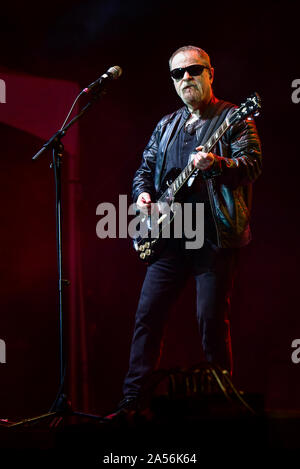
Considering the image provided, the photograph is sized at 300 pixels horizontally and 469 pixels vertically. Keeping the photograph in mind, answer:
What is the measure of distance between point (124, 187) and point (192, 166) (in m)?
1.21

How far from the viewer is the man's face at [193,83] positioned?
3.02 m

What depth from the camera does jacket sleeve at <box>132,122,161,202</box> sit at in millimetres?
3213

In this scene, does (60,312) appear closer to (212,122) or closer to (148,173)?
(148,173)

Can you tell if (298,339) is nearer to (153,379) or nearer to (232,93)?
(232,93)

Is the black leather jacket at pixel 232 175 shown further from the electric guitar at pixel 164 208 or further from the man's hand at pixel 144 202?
the man's hand at pixel 144 202

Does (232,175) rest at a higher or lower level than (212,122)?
lower

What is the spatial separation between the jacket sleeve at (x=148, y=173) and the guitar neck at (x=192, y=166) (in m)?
0.20

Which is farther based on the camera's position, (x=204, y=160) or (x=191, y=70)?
(x=191, y=70)

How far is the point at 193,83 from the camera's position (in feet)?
9.90

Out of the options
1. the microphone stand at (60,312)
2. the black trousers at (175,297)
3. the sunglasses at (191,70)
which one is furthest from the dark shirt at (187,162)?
the microphone stand at (60,312)

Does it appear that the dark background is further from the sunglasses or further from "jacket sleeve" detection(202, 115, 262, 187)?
"jacket sleeve" detection(202, 115, 262, 187)

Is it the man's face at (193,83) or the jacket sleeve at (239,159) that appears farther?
the man's face at (193,83)

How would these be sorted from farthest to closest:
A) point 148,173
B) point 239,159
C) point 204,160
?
point 148,173 < point 239,159 < point 204,160

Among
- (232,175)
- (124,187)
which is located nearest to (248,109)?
(232,175)
